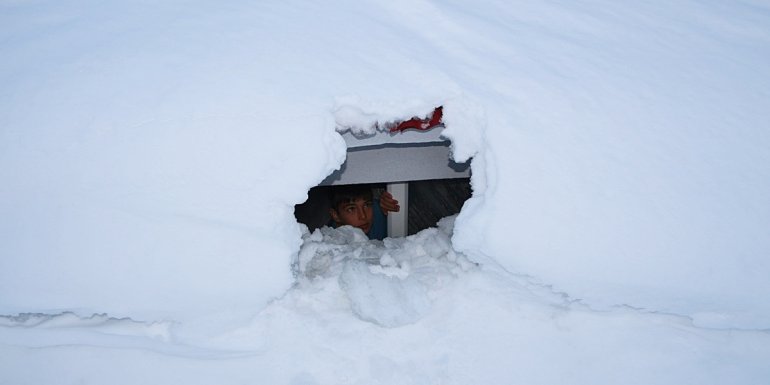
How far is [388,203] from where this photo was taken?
369 cm

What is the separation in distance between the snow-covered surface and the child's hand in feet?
6.84

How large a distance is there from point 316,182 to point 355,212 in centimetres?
230

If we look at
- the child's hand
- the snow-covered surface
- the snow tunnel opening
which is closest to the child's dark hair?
the snow tunnel opening

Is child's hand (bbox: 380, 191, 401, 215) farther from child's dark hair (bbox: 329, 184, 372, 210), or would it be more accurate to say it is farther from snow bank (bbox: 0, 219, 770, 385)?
snow bank (bbox: 0, 219, 770, 385)

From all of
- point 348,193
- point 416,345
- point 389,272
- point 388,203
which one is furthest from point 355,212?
point 416,345

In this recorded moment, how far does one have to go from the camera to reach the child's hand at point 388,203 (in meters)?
3.67

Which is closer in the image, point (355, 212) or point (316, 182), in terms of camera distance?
point (316, 182)

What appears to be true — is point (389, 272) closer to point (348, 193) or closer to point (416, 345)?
point (416, 345)

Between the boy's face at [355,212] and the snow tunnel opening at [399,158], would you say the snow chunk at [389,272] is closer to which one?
the snow tunnel opening at [399,158]

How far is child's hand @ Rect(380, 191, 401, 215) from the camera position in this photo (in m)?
3.67

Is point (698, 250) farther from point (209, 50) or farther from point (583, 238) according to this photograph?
point (209, 50)

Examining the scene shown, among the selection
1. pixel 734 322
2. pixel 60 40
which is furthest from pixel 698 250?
pixel 60 40

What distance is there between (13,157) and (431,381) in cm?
147

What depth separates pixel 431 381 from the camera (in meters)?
1.36
